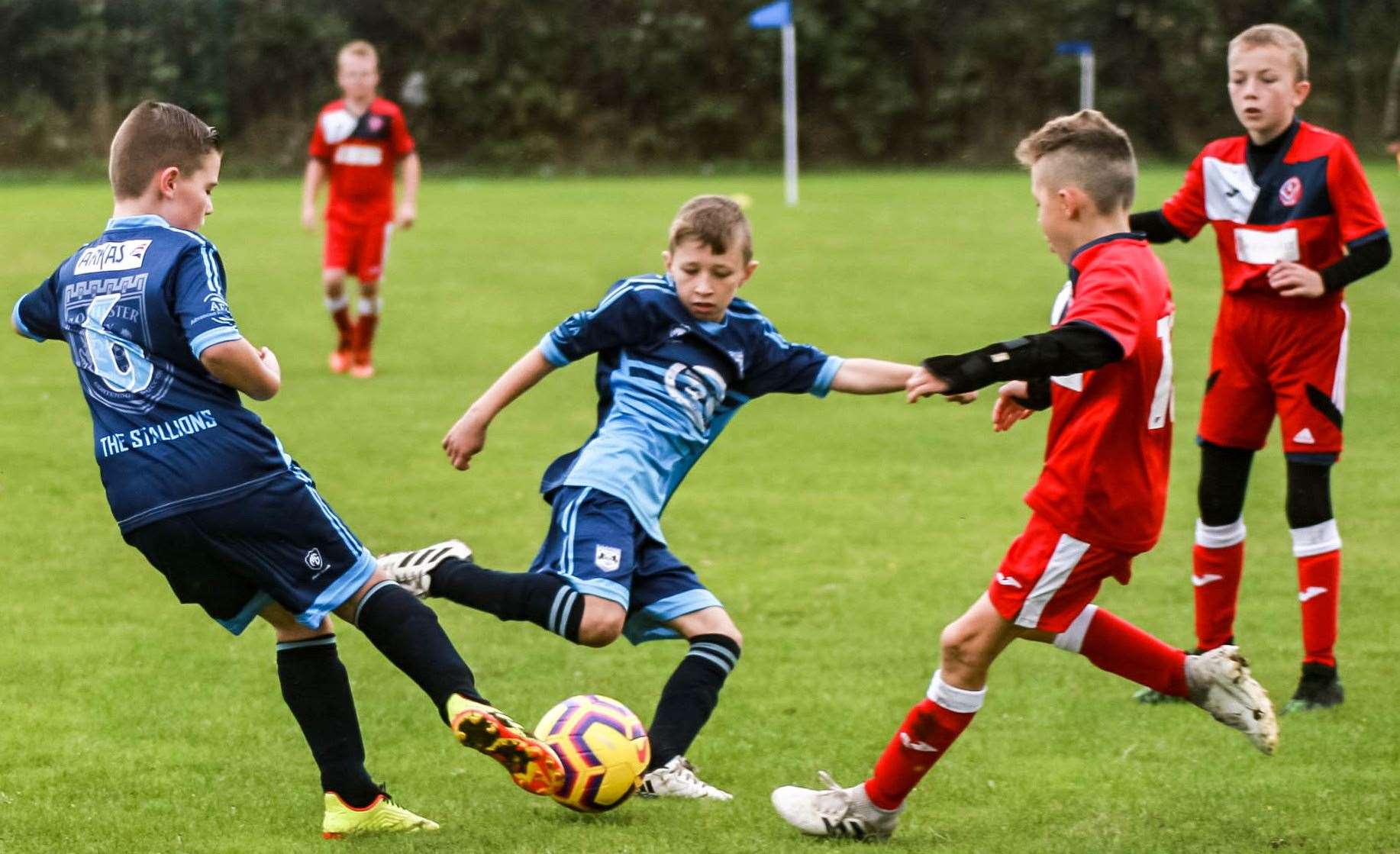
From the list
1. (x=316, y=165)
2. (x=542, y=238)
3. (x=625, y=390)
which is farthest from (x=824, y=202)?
(x=625, y=390)

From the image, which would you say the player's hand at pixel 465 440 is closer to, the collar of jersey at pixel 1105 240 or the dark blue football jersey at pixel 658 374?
the dark blue football jersey at pixel 658 374

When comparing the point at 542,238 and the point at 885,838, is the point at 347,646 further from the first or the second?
the point at 542,238

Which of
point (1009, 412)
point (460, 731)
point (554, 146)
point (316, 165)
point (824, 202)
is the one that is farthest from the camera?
point (554, 146)

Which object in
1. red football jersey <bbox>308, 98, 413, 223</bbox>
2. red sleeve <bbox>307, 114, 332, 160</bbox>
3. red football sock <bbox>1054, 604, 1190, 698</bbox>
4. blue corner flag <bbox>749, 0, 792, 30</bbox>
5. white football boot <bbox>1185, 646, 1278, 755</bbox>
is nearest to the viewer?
white football boot <bbox>1185, 646, 1278, 755</bbox>

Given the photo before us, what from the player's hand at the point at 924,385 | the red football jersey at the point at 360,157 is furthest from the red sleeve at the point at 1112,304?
the red football jersey at the point at 360,157

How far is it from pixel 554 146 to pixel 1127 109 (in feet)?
37.9

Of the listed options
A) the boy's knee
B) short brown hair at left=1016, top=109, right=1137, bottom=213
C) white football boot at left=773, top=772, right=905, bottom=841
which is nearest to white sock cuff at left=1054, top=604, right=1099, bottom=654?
white football boot at left=773, top=772, right=905, bottom=841

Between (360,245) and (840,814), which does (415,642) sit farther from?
(360,245)

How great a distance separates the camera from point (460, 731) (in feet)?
12.6

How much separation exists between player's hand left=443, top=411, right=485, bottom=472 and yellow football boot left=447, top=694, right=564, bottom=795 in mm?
1006

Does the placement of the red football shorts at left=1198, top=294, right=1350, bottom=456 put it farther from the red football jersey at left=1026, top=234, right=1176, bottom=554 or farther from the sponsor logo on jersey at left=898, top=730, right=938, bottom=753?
the sponsor logo on jersey at left=898, top=730, right=938, bottom=753

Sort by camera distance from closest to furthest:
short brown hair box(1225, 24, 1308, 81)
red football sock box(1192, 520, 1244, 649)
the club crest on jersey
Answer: the club crest on jersey < short brown hair box(1225, 24, 1308, 81) < red football sock box(1192, 520, 1244, 649)

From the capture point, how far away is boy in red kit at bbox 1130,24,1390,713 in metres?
5.50

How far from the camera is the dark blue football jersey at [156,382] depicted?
3875mm
